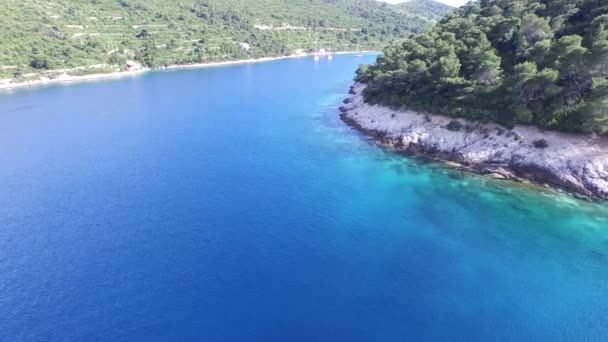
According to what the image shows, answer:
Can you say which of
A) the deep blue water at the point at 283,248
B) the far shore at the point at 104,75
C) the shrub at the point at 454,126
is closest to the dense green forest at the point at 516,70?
the shrub at the point at 454,126

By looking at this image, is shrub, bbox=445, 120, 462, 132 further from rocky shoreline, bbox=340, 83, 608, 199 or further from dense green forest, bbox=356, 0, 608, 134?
dense green forest, bbox=356, 0, 608, 134

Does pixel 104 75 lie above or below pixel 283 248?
below

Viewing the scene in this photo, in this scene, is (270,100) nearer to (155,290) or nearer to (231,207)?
(231,207)

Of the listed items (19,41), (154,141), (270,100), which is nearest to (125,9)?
(19,41)

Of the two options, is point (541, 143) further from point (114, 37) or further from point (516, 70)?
point (114, 37)

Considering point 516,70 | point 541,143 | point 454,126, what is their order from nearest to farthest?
point 541,143 < point 516,70 < point 454,126

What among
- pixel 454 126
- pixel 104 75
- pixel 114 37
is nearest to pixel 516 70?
pixel 454 126
